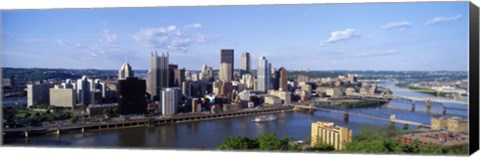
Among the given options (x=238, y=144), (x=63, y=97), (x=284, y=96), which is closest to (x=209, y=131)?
(x=238, y=144)

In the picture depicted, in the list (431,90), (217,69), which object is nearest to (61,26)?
(217,69)

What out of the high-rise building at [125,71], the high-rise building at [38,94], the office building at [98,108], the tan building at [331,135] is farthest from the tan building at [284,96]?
the high-rise building at [38,94]

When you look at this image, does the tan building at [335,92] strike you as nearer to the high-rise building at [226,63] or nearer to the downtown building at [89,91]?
the high-rise building at [226,63]

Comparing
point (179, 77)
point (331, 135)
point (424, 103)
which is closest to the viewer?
point (424, 103)

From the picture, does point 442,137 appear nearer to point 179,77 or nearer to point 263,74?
point 263,74

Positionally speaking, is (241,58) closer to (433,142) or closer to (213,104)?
(213,104)
